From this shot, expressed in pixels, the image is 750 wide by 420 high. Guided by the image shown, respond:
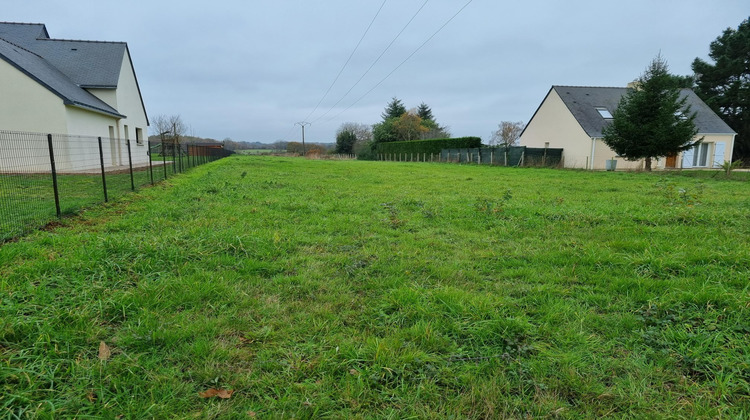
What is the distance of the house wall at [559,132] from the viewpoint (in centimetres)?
2220

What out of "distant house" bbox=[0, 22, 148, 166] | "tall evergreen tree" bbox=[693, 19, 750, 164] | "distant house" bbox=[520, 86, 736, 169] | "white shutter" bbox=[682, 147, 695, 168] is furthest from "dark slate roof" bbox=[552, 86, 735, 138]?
"distant house" bbox=[0, 22, 148, 166]

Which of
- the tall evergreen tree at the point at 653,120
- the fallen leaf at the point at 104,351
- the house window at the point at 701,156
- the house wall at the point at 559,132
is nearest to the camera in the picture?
the fallen leaf at the point at 104,351

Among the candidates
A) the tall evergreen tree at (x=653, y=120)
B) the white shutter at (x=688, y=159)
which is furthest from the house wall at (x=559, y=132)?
the white shutter at (x=688, y=159)

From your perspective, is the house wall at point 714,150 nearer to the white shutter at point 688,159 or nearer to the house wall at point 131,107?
the white shutter at point 688,159

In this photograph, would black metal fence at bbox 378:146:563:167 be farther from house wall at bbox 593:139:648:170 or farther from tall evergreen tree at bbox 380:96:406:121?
tall evergreen tree at bbox 380:96:406:121

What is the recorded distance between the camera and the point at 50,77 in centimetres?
1526

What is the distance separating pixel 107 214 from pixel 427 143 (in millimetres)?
29627

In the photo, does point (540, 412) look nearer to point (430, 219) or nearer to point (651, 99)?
point (430, 219)

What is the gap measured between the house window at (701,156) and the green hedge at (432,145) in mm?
13444

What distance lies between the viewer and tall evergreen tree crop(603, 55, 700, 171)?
1609 cm

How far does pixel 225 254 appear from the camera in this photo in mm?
3514

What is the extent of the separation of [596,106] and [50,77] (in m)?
28.8

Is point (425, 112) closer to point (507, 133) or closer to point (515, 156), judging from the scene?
point (507, 133)

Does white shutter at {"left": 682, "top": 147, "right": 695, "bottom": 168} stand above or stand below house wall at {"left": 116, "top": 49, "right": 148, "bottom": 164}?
below
